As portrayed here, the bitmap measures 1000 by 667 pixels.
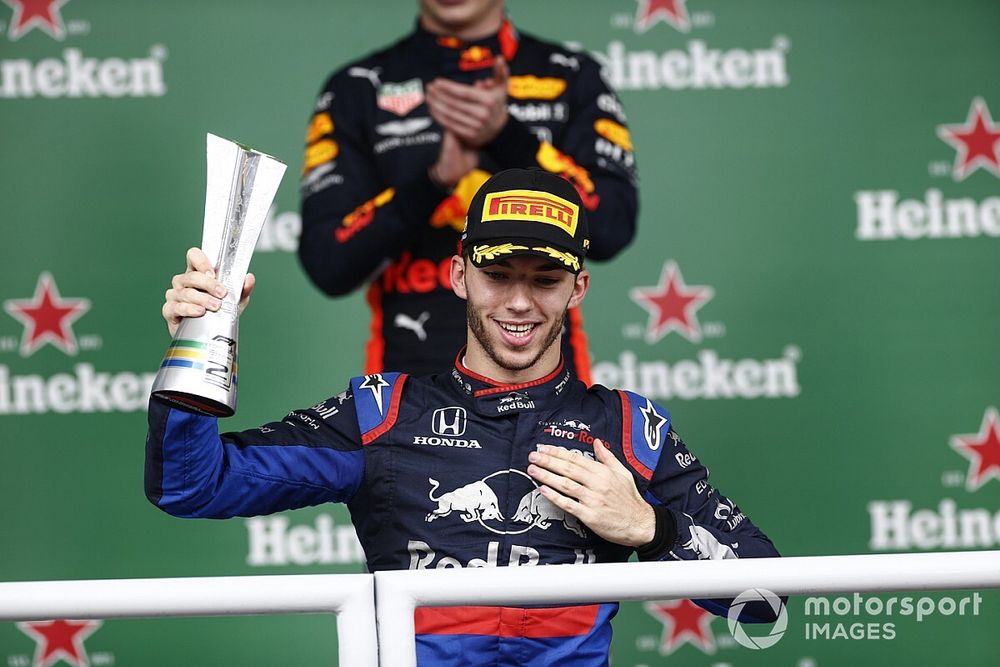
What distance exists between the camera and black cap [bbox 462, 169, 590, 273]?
1771 millimetres

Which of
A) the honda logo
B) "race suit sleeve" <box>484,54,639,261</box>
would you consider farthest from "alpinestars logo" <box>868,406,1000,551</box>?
the honda logo

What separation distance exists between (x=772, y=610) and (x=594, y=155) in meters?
1.37

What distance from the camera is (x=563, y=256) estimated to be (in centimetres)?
178

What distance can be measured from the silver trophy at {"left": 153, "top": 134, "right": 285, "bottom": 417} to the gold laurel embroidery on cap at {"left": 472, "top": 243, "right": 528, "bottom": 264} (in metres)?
0.35

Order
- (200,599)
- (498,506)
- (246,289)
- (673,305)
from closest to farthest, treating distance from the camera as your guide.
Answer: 1. (200,599)
2. (246,289)
3. (498,506)
4. (673,305)

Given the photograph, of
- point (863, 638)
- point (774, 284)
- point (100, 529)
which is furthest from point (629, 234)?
point (100, 529)

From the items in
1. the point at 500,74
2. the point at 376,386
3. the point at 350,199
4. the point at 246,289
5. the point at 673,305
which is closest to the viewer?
the point at 246,289

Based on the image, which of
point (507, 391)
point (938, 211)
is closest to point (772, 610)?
point (507, 391)

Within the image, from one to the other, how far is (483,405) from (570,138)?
1.10 m

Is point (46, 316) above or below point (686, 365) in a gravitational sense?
above

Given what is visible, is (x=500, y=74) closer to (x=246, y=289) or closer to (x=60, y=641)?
(x=246, y=289)

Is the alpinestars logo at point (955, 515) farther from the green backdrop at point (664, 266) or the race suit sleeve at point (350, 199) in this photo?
the race suit sleeve at point (350, 199)

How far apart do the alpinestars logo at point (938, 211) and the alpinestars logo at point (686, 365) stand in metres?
0.39
